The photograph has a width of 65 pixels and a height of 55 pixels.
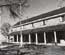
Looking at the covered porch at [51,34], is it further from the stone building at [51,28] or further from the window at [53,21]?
the window at [53,21]

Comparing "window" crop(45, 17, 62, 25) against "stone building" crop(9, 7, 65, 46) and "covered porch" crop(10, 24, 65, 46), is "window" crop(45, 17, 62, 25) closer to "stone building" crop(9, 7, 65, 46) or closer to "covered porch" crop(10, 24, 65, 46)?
"stone building" crop(9, 7, 65, 46)

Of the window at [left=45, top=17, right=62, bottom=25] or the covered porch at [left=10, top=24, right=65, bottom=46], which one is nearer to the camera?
the covered porch at [left=10, top=24, right=65, bottom=46]

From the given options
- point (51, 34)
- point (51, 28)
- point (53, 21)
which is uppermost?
point (53, 21)

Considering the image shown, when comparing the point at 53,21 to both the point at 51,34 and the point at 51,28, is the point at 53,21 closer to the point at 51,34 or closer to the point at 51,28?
the point at 51,28

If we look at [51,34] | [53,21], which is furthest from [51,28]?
[51,34]

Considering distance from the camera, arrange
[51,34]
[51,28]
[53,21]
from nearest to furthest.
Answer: [51,28]
[53,21]
[51,34]

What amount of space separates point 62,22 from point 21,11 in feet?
46.3

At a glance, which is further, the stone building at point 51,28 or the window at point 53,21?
the window at point 53,21

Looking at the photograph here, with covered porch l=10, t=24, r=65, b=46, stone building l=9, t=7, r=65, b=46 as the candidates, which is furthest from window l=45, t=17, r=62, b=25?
covered porch l=10, t=24, r=65, b=46

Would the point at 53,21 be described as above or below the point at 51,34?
above

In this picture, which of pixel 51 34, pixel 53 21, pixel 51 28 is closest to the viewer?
pixel 51 28

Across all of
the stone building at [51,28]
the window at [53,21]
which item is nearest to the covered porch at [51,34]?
the stone building at [51,28]

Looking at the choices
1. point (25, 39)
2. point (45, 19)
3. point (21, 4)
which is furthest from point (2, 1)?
point (25, 39)

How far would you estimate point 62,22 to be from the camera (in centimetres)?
1934
